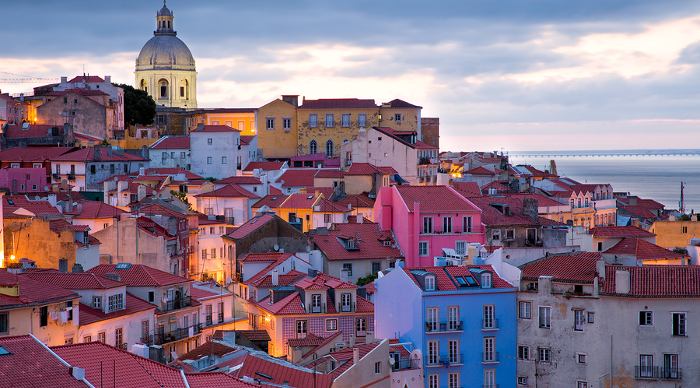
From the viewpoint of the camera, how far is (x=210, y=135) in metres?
88.9

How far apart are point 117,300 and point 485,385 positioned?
11.2 meters

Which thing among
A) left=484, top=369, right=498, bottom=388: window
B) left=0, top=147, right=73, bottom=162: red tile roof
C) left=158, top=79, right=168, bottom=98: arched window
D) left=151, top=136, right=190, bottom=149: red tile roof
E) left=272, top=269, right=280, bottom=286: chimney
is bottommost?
left=484, top=369, right=498, bottom=388: window

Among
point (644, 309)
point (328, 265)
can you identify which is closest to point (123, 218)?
point (328, 265)

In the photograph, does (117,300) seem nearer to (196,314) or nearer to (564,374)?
(196,314)

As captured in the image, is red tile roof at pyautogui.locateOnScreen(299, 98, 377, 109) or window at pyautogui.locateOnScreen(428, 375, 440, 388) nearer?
window at pyautogui.locateOnScreen(428, 375, 440, 388)

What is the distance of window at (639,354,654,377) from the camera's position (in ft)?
134

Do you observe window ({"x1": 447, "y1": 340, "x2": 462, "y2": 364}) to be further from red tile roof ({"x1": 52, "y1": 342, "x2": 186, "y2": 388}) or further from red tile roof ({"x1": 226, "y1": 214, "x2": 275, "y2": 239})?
red tile roof ({"x1": 226, "y1": 214, "x2": 275, "y2": 239})

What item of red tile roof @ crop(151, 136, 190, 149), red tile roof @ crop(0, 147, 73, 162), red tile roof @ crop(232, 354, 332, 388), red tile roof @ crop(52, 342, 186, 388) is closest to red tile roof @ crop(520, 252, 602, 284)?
red tile roof @ crop(232, 354, 332, 388)

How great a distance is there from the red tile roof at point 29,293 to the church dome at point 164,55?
96.7 m

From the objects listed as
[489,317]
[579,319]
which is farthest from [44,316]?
[579,319]

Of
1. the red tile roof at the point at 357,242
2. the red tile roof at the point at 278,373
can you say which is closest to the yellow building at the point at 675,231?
the red tile roof at the point at 357,242

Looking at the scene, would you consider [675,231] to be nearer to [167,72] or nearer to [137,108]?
[137,108]

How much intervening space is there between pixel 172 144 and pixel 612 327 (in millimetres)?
53124

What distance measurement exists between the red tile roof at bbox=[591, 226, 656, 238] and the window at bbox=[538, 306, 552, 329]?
22019 mm
